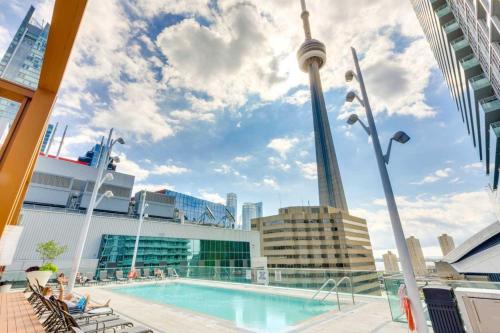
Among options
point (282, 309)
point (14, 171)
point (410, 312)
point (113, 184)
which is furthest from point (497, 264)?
point (113, 184)

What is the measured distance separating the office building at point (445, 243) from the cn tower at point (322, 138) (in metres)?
38.5

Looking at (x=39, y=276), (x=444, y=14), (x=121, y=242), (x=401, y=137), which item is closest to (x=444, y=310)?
(x=401, y=137)

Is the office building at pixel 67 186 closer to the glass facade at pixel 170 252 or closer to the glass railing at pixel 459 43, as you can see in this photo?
the glass facade at pixel 170 252

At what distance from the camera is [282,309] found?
10.1 metres

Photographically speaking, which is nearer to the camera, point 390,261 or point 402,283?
point 402,283

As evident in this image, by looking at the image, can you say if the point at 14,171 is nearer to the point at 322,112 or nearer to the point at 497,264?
the point at 497,264

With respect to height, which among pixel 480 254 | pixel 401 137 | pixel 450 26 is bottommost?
→ pixel 480 254

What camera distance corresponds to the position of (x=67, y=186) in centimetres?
3444

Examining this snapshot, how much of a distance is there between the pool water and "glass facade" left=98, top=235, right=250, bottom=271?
11.2 meters

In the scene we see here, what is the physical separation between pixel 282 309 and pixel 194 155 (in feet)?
107

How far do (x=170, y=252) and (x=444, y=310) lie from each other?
1200 inches

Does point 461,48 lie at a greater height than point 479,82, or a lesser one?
greater

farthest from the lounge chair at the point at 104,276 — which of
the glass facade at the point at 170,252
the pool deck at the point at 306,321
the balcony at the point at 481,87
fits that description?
the balcony at the point at 481,87

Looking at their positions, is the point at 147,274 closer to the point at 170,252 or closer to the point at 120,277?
the point at 120,277
